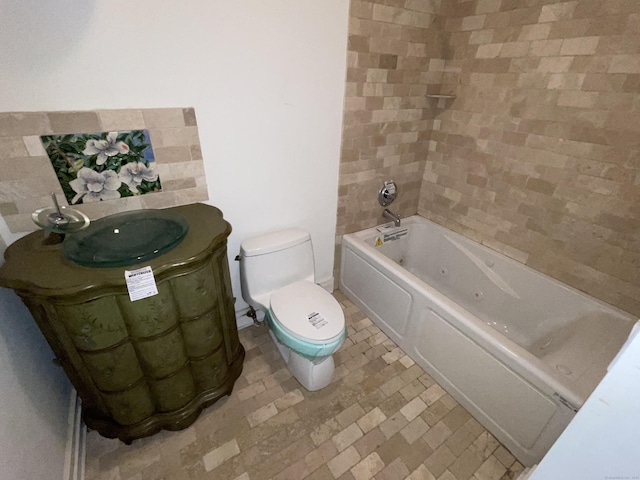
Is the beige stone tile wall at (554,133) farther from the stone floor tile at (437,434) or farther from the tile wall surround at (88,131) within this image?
the tile wall surround at (88,131)

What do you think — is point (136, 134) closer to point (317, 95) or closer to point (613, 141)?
point (317, 95)

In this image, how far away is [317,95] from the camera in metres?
1.56

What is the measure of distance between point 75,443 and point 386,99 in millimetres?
2300

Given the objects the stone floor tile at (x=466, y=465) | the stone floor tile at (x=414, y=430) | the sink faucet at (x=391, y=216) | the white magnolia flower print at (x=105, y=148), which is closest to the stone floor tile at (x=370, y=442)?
the stone floor tile at (x=414, y=430)

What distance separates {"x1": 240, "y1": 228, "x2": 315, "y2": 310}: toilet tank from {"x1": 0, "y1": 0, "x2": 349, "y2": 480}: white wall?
0.14m

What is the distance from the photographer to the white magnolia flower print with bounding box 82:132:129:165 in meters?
1.16

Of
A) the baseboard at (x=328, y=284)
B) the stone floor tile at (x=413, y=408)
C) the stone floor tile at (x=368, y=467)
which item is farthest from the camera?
the baseboard at (x=328, y=284)

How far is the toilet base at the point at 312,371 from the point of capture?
1.49m

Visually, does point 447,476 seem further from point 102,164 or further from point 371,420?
point 102,164

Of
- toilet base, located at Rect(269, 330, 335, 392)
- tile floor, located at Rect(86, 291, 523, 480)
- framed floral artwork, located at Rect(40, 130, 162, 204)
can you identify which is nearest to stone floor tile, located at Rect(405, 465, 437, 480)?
tile floor, located at Rect(86, 291, 523, 480)

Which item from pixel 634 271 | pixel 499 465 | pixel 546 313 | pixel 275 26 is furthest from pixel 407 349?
pixel 275 26

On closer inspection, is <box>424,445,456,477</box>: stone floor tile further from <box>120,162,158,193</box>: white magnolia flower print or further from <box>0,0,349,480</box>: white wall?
<box>120,162,158,193</box>: white magnolia flower print

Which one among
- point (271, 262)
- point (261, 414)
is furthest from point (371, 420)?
point (271, 262)

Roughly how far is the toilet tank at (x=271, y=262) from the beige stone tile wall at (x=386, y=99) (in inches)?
17.4
